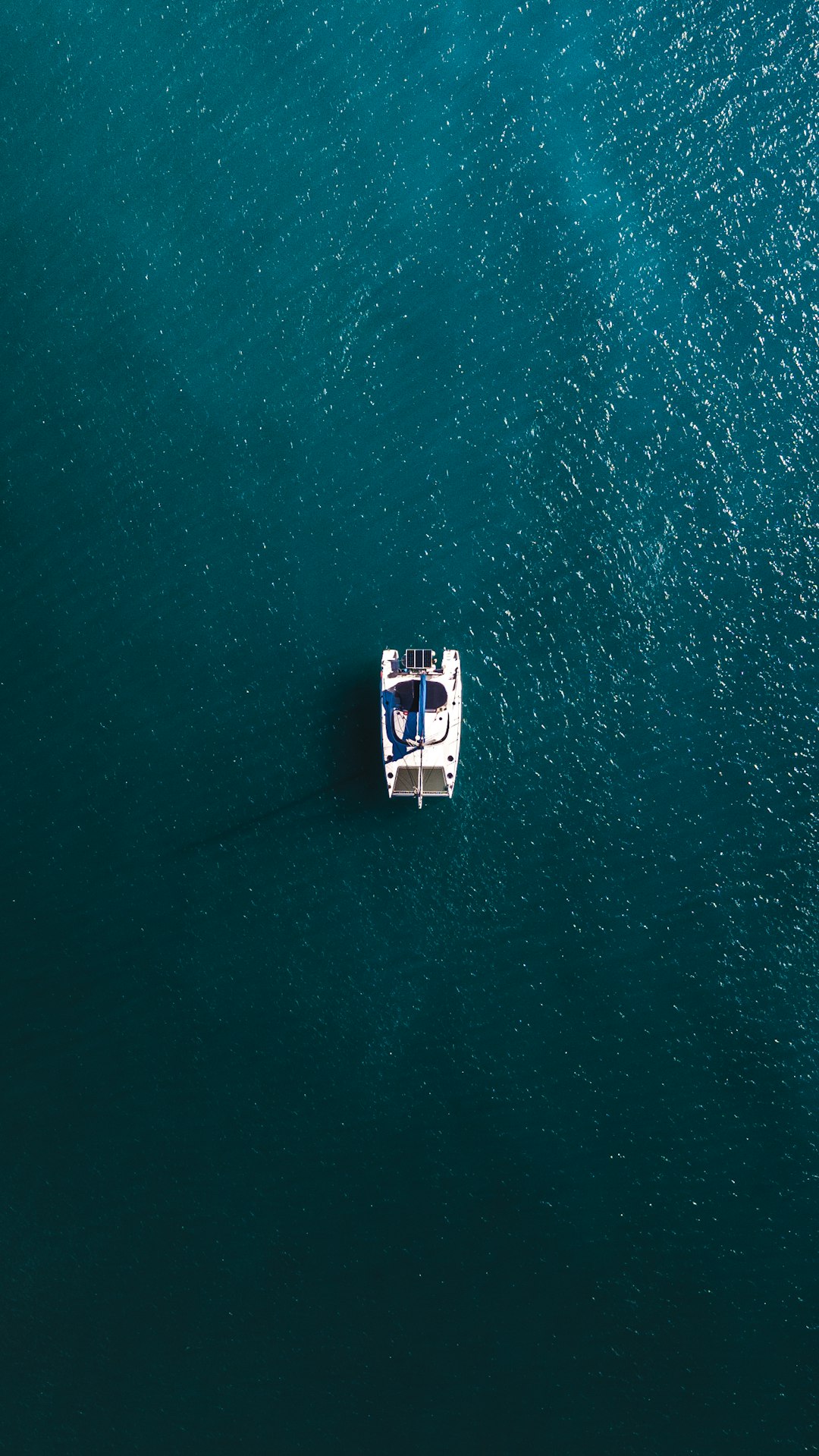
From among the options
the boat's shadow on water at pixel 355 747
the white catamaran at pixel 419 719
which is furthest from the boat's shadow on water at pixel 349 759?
the white catamaran at pixel 419 719

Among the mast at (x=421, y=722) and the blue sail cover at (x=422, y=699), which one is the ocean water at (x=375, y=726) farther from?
the blue sail cover at (x=422, y=699)

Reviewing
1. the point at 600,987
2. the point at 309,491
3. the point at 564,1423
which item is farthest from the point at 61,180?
the point at 564,1423

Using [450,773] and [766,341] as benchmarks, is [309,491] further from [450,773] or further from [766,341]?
[766,341]

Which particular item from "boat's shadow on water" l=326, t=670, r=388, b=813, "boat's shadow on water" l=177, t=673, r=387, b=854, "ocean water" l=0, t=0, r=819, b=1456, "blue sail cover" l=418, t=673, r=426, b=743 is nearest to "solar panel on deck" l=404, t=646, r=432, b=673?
"blue sail cover" l=418, t=673, r=426, b=743

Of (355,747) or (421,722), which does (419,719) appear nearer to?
(421,722)

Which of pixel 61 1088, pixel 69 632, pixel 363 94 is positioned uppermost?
pixel 363 94

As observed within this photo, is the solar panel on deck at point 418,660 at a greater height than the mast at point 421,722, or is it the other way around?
the solar panel on deck at point 418,660

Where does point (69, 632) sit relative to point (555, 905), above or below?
above
